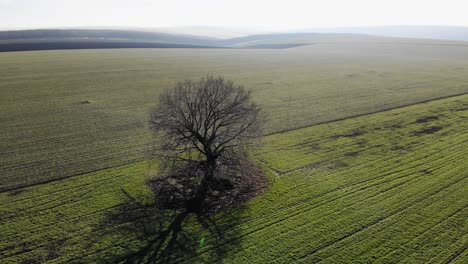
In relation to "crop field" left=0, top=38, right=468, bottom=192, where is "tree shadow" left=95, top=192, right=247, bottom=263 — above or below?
below

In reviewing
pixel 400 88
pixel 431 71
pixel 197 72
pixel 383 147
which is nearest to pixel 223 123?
pixel 383 147

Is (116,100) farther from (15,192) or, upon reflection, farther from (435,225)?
(435,225)

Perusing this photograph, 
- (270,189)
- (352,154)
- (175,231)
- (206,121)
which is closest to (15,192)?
(175,231)

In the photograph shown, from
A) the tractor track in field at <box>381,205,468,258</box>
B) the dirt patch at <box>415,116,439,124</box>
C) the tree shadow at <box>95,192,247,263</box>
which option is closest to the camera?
the tree shadow at <box>95,192,247,263</box>

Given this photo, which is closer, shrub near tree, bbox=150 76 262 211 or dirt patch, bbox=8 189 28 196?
dirt patch, bbox=8 189 28 196

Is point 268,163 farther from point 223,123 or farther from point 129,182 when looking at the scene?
point 129,182

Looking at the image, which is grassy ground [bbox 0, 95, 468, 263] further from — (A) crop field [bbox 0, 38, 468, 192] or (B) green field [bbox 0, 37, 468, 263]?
(A) crop field [bbox 0, 38, 468, 192]

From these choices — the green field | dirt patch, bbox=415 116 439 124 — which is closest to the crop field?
the green field

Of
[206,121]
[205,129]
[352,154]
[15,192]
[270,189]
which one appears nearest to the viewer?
[15,192]
